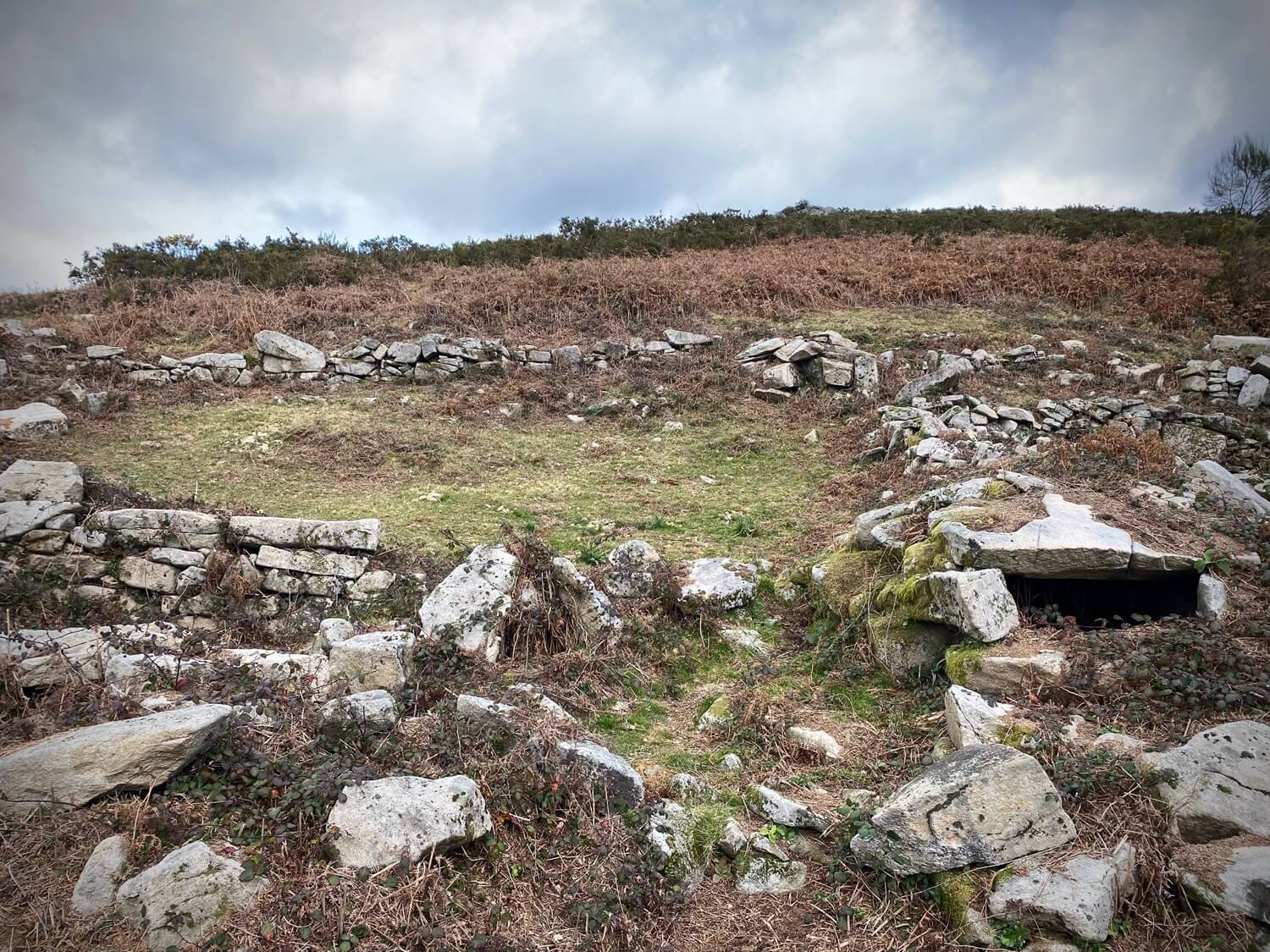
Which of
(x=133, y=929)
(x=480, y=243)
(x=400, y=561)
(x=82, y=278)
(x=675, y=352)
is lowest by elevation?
(x=133, y=929)

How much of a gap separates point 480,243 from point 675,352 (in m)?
10.2

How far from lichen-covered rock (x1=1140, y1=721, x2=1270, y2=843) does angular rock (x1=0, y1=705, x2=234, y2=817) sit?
4.58m

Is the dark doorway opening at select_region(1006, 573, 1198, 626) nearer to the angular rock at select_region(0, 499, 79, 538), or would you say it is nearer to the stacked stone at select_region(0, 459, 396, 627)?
the stacked stone at select_region(0, 459, 396, 627)

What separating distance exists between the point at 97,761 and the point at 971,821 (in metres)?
3.99

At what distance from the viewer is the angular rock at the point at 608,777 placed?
3.61 meters

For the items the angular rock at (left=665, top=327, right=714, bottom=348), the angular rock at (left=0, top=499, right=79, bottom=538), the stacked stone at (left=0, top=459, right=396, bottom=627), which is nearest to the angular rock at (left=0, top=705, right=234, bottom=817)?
the stacked stone at (left=0, top=459, right=396, bottom=627)

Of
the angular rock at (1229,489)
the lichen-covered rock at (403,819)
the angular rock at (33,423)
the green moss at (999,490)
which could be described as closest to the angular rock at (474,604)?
the lichen-covered rock at (403,819)

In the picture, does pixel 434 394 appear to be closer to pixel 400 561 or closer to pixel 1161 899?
pixel 400 561

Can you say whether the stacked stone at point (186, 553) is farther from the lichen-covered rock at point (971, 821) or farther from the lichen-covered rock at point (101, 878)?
the lichen-covered rock at point (971, 821)

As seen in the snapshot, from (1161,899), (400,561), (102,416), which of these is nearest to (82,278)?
(102,416)

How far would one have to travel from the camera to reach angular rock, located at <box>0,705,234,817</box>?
3.06 m

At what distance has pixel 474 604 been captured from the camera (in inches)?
213

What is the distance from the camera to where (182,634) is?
5246mm

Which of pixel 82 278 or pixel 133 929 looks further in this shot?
pixel 82 278
